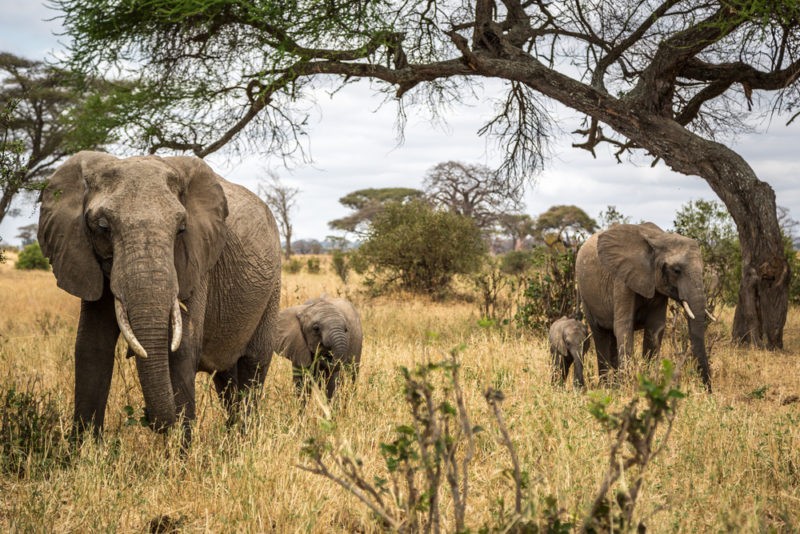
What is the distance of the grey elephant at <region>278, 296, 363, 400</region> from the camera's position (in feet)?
23.0

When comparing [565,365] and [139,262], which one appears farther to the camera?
[565,365]

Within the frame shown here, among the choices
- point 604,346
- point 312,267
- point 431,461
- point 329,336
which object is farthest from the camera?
point 312,267

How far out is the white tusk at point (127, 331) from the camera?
158 inches

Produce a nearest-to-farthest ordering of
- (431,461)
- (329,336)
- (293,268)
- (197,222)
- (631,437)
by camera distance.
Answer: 1. (631,437)
2. (431,461)
3. (197,222)
4. (329,336)
5. (293,268)

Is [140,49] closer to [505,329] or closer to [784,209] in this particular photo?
[505,329]

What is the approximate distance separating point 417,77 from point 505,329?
431 centimetres

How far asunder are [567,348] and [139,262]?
4.88m

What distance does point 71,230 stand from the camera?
14.4 ft

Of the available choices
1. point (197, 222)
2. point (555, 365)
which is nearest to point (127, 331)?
point (197, 222)

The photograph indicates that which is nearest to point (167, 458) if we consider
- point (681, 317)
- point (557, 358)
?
point (557, 358)

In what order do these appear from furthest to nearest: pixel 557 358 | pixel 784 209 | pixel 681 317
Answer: pixel 784 209, pixel 681 317, pixel 557 358

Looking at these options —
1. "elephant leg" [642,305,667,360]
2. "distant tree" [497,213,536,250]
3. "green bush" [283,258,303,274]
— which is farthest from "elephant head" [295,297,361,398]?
"distant tree" [497,213,536,250]

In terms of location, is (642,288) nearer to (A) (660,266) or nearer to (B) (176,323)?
(A) (660,266)

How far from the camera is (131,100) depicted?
13.2 metres
